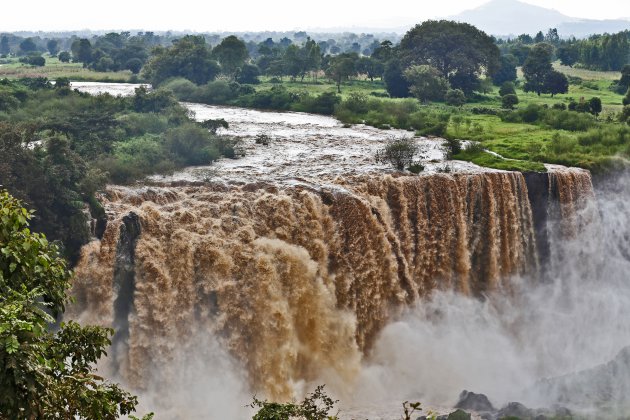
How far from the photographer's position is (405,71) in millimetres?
54219

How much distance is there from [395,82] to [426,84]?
5.44 m

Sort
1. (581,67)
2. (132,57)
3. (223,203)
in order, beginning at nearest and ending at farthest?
(223,203) → (132,57) → (581,67)

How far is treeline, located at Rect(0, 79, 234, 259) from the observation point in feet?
63.7

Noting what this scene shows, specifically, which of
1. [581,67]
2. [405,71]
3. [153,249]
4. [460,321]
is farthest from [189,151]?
[581,67]

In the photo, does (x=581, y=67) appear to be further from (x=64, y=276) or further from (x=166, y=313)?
(x=64, y=276)

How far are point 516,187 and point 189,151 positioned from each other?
39.7 ft

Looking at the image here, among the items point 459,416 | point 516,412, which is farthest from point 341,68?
point 459,416

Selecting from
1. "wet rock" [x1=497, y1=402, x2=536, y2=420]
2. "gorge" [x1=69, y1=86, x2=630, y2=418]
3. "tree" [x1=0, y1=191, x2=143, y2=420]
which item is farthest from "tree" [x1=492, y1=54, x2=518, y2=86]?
"tree" [x1=0, y1=191, x2=143, y2=420]

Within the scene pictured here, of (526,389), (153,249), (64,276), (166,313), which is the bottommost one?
(526,389)

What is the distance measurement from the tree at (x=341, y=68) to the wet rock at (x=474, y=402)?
39.3 metres

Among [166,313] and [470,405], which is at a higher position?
[166,313]

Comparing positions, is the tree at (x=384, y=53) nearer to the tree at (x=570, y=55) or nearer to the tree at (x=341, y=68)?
the tree at (x=341, y=68)

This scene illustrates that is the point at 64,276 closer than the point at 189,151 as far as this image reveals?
Yes

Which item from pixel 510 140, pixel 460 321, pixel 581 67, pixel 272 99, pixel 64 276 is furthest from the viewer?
pixel 581 67
